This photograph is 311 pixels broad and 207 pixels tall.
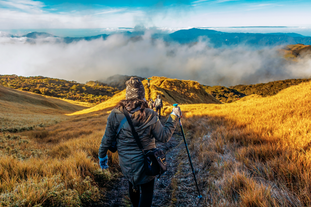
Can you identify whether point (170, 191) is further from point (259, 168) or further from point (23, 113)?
point (23, 113)

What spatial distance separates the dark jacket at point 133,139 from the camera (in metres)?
2.20

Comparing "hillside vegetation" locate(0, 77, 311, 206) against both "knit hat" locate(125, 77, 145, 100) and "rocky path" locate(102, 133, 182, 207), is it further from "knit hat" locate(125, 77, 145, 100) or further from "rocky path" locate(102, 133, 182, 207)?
"knit hat" locate(125, 77, 145, 100)

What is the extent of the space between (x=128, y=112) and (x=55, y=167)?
270cm

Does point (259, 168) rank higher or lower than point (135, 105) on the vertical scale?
lower

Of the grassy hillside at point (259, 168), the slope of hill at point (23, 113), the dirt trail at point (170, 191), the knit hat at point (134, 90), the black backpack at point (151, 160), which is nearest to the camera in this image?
the grassy hillside at point (259, 168)

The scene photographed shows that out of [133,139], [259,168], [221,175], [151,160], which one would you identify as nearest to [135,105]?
[133,139]

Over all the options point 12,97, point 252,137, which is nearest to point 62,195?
point 252,137

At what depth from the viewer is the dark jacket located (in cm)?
220

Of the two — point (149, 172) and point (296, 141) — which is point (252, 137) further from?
point (149, 172)

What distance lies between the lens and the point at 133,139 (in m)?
2.22

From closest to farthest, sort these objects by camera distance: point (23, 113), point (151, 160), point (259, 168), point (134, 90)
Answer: point (151, 160), point (134, 90), point (259, 168), point (23, 113)

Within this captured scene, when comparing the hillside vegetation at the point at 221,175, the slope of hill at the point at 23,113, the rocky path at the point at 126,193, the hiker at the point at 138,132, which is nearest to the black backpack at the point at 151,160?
→ the hiker at the point at 138,132

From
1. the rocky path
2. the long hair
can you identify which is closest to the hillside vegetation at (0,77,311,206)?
the rocky path

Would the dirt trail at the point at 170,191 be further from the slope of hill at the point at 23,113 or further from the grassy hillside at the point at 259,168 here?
the slope of hill at the point at 23,113
